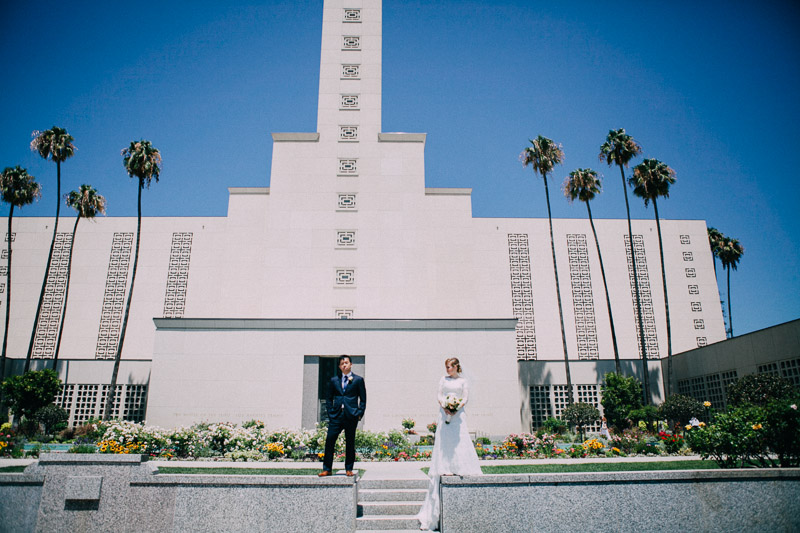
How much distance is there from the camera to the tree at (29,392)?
79.3 feet

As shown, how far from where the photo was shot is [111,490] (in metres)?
7.95

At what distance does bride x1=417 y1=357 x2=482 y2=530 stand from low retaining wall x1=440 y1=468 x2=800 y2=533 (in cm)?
51

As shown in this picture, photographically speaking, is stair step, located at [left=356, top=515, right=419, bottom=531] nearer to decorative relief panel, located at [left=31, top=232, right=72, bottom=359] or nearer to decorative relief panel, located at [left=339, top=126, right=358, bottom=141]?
decorative relief panel, located at [left=339, top=126, right=358, bottom=141]

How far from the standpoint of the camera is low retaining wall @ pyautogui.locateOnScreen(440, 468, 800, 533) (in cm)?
748

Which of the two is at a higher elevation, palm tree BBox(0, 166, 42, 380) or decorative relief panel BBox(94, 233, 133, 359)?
palm tree BBox(0, 166, 42, 380)

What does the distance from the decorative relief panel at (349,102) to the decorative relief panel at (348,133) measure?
1.42m

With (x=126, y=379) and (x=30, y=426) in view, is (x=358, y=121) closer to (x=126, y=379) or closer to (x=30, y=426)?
(x=126, y=379)

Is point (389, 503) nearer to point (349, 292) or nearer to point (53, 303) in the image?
point (349, 292)

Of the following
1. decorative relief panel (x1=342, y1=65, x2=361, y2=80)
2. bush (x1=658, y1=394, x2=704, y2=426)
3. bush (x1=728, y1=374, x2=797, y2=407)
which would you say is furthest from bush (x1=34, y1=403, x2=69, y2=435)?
bush (x1=728, y1=374, x2=797, y2=407)

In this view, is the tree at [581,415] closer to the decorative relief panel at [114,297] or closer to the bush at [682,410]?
the bush at [682,410]

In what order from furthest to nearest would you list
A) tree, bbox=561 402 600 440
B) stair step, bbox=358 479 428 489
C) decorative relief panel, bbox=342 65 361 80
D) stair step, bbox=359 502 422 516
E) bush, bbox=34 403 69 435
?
decorative relief panel, bbox=342 65 361 80, tree, bbox=561 402 600 440, bush, bbox=34 403 69 435, stair step, bbox=358 479 428 489, stair step, bbox=359 502 422 516

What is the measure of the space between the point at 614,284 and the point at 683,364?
10237 millimetres

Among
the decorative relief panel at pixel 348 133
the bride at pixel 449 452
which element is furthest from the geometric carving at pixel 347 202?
the bride at pixel 449 452

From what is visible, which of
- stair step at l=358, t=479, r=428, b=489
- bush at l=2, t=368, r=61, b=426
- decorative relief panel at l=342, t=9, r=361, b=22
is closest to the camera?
stair step at l=358, t=479, r=428, b=489
